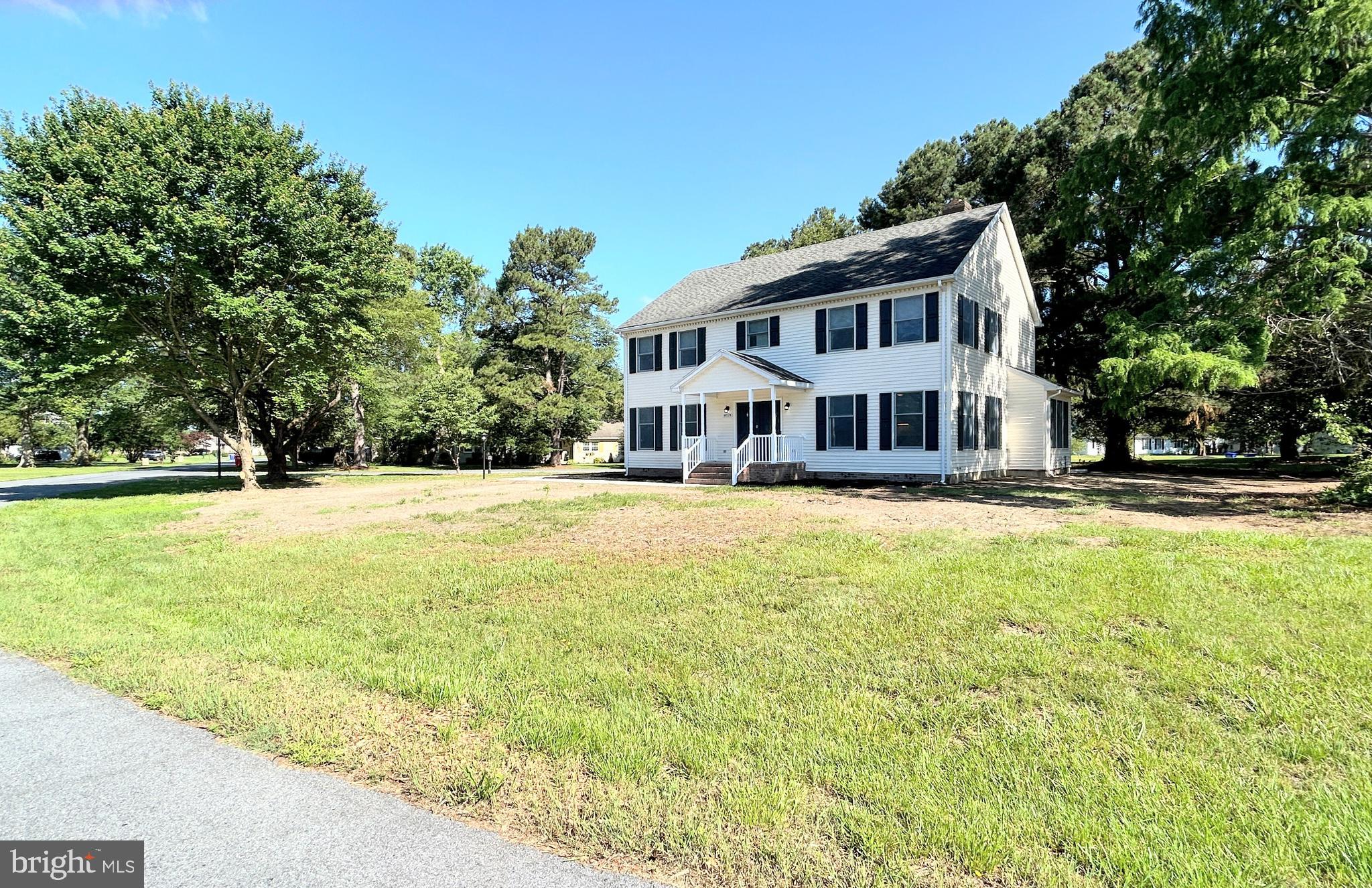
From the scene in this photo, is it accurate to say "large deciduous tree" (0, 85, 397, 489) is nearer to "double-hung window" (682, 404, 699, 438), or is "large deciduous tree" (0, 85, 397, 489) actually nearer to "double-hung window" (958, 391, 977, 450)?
"double-hung window" (682, 404, 699, 438)

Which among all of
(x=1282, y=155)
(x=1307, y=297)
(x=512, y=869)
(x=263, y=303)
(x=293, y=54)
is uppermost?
(x=293, y=54)

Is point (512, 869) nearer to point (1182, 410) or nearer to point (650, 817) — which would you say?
point (650, 817)

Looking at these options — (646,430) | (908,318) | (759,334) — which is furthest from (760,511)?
(646,430)

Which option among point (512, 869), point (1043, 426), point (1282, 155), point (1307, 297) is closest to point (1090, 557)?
point (512, 869)

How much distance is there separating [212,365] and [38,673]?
19496mm

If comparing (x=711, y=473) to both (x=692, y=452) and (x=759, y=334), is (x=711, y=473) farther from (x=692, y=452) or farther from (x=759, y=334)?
(x=759, y=334)

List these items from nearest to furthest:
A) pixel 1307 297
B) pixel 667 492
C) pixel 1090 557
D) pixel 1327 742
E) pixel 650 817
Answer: pixel 650 817
pixel 1327 742
pixel 1090 557
pixel 1307 297
pixel 667 492

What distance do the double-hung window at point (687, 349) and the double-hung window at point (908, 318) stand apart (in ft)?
21.8

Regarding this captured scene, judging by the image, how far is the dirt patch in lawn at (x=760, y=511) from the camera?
8.80 meters

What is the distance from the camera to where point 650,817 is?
8.62 ft

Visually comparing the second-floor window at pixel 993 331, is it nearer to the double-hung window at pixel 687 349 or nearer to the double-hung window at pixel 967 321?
the double-hung window at pixel 967 321

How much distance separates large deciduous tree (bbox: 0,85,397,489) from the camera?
1573cm

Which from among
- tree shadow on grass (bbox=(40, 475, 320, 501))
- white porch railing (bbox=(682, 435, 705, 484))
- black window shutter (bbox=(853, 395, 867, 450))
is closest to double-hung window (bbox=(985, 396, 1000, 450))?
black window shutter (bbox=(853, 395, 867, 450))

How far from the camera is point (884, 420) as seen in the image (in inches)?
693
